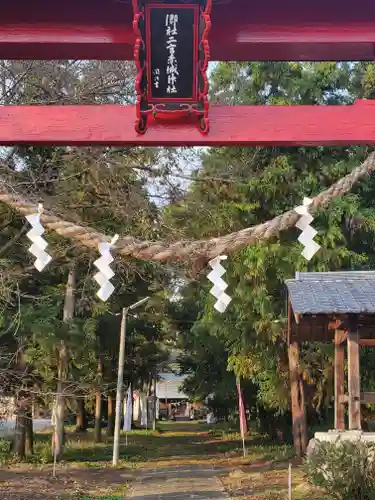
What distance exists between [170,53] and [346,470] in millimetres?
7357

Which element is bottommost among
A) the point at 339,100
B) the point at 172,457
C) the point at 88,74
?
the point at 172,457

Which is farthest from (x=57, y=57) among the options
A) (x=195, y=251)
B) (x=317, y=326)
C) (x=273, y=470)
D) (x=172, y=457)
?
(x=172, y=457)

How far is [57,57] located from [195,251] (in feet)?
9.00

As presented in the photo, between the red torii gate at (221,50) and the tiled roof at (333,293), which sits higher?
the red torii gate at (221,50)

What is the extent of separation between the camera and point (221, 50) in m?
6.25

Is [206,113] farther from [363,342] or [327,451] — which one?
[363,342]

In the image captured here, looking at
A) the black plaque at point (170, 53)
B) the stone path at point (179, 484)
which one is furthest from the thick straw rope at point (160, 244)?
the stone path at point (179, 484)

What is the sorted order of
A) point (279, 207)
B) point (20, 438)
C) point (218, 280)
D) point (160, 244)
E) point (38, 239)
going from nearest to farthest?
1. point (160, 244)
2. point (38, 239)
3. point (218, 280)
4. point (279, 207)
5. point (20, 438)

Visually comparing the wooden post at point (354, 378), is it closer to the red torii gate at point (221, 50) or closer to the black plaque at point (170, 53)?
the red torii gate at point (221, 50)

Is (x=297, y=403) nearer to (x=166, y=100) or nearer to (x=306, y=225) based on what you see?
(x=306, y=225)

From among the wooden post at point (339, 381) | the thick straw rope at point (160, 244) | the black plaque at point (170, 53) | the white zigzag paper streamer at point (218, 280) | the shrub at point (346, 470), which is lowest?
the shrub at point (346, 470)

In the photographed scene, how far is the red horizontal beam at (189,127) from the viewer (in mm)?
5488

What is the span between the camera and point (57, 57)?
6.39 m

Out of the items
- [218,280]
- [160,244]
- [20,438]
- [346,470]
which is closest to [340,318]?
[346,470]
